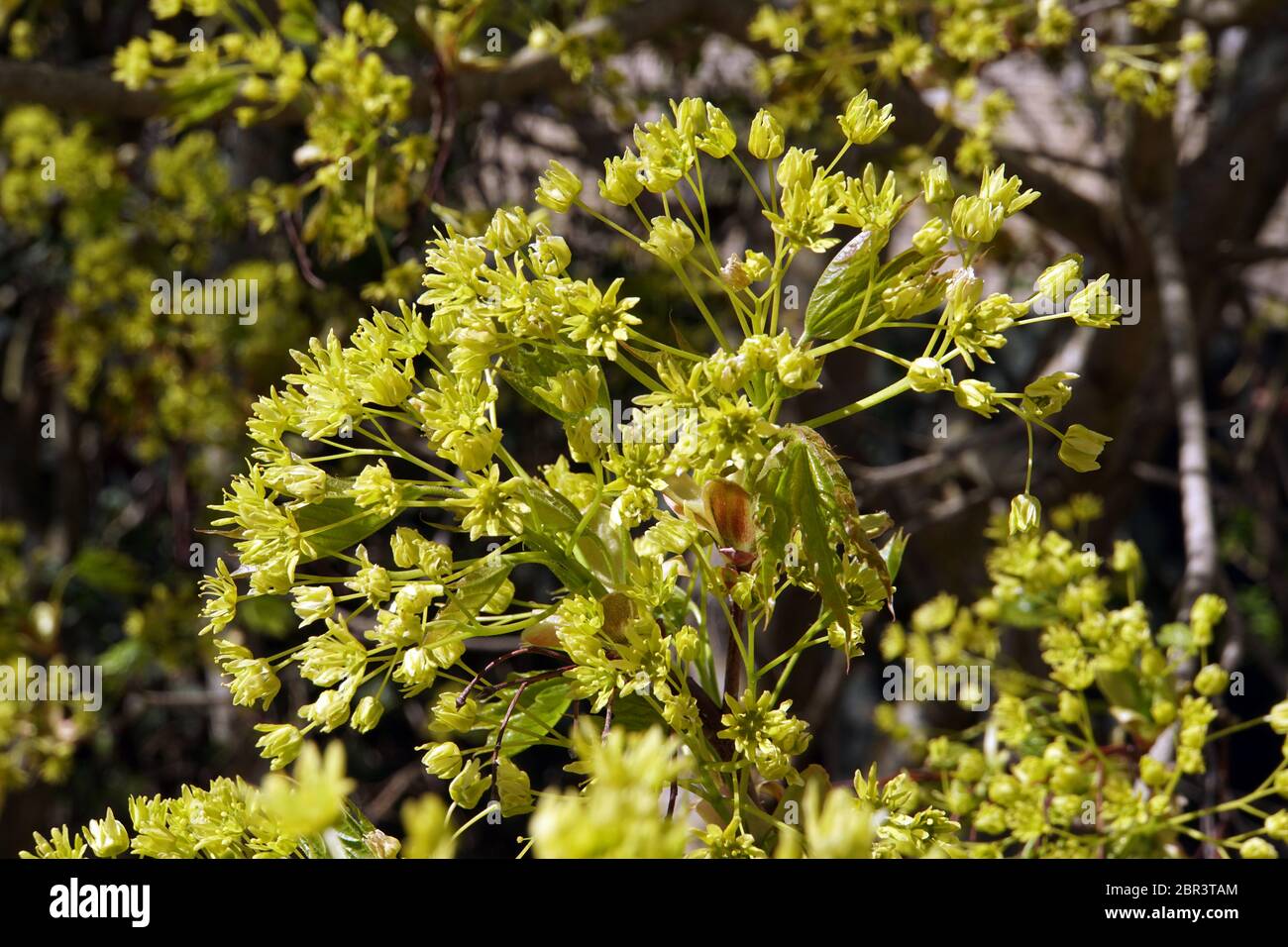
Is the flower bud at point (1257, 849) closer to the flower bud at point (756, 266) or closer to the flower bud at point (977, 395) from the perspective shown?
the flower bud at point (977, 395)

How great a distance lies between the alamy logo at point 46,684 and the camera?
8.18ft

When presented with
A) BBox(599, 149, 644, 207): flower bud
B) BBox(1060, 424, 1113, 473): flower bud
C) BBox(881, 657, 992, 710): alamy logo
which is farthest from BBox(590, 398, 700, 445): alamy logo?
BBox(881, 657, 992, 710): alamy logo

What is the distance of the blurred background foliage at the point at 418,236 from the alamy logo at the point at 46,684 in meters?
0.04

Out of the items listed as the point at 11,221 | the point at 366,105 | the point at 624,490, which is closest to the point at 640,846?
the point at 624,490

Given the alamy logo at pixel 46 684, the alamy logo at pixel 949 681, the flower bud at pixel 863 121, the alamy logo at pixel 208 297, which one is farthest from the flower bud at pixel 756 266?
the alamy logo at pixel 46 684

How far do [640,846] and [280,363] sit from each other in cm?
237

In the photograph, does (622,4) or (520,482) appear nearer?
(520,482)

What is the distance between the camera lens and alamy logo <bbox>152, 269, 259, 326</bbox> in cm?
253

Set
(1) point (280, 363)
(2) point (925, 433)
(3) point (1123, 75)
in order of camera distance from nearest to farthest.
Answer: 1. (3) point (1123, 75)
2. (1) point (280, 363)
3. (2) point (925, 433)

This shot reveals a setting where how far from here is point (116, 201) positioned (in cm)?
284

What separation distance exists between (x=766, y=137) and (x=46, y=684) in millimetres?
2331

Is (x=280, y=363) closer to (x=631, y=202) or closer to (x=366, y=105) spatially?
(x=366, y=105)

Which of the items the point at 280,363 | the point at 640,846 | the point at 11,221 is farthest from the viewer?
the point at 11,221
